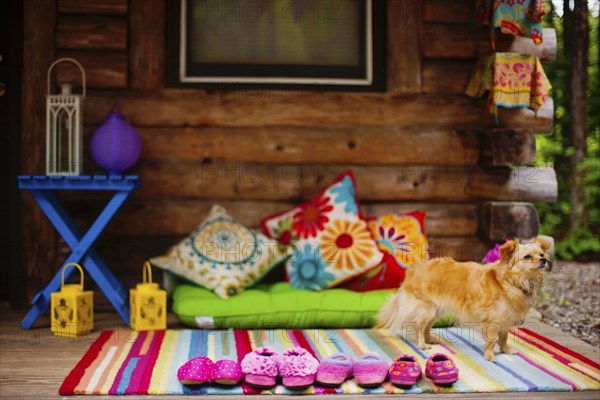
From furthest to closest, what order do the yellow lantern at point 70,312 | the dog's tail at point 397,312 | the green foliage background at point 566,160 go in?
1. the green foliage background at point 566,160
2. the yellow lantern at point 70,312
3. the dog's tail at point 397,312

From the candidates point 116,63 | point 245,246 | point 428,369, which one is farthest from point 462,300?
point 116,63

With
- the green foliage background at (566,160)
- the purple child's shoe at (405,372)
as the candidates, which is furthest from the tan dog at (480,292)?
the green foliage background at (566,160)

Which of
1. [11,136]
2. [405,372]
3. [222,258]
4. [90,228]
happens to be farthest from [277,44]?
[405,372]

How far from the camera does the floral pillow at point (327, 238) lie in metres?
3.91

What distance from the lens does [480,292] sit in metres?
3.19

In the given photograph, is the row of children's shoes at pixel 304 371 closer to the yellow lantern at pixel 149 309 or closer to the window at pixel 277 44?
the yellow lantern at pixel 149 309

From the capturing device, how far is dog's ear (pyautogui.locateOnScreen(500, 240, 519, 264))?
3070 millimetres

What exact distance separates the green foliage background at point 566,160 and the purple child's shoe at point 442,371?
18.1 feet

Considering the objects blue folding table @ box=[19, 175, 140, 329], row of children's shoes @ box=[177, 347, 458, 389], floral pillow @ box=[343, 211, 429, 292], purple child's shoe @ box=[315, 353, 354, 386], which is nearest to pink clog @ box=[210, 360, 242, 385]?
row of children's shoes @ box=[177, 347, 458, 389]

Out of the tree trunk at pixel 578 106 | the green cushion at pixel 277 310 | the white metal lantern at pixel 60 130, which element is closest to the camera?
the green cushion at pixel 277 310

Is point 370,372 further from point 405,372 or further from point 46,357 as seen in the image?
point 46,357

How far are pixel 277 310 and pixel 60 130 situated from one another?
1.57 meters

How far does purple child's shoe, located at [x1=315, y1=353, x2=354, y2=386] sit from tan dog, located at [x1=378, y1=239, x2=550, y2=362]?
2.32ft

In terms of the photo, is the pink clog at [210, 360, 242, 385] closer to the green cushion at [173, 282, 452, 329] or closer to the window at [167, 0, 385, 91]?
the green cushion at [173, 282, 452, 329]
